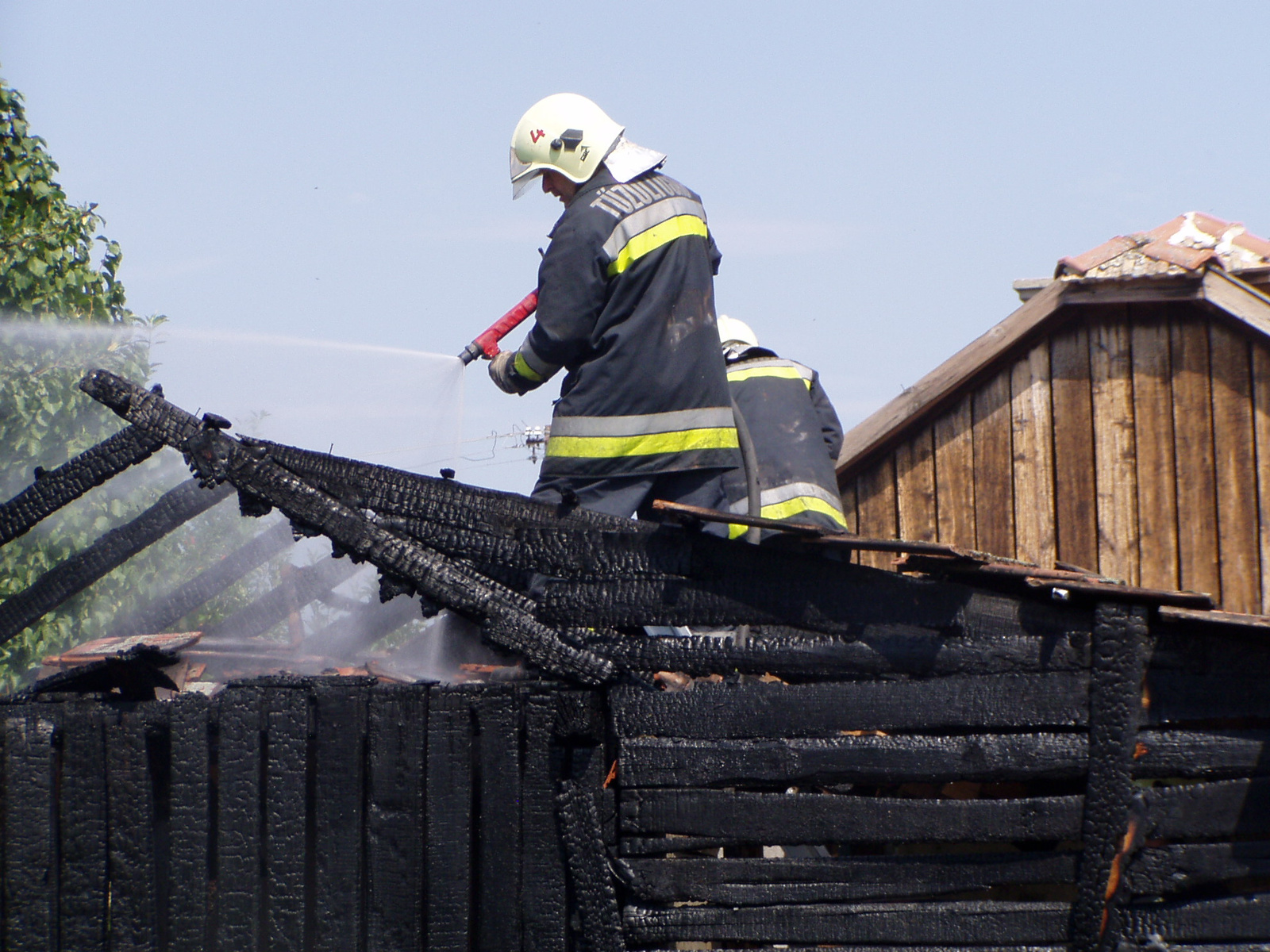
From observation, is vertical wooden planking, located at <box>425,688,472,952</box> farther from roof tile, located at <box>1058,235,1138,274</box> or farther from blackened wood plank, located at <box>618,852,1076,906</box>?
roof tile, located at <box>1058,235,1138,274</box>

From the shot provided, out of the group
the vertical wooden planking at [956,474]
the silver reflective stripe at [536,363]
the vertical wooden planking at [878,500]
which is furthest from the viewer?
the vertical wooden planking at [878,500]

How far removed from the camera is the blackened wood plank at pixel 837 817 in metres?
3.32

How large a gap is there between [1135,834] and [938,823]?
0.55 metres

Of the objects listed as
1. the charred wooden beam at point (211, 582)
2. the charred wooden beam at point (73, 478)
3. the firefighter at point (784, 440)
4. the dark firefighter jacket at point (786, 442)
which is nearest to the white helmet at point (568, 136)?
the firefighter at point (784, 440)

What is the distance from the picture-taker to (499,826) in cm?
346

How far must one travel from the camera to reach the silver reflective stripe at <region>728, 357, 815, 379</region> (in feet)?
20.6

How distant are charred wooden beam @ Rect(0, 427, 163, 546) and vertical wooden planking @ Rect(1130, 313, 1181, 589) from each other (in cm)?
547

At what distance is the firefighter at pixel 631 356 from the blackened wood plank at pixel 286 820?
1.31 metres

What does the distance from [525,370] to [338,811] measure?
1.94 metres

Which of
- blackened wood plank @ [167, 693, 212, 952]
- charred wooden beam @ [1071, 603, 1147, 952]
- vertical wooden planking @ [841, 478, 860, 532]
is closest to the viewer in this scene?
charred wooden beam @ [1071, 603, 1147, 952]

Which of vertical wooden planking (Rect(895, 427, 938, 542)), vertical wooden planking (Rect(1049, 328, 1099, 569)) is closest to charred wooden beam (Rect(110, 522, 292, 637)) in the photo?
vertical wooden planking (Rect(895, 427, 938, 542))

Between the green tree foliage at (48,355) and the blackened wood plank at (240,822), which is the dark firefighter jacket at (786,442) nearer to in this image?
the blackened wood plank at (240,822)

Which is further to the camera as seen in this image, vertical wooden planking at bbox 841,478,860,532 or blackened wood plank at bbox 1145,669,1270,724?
vertical wooden planking at bbox 841,478,860,532

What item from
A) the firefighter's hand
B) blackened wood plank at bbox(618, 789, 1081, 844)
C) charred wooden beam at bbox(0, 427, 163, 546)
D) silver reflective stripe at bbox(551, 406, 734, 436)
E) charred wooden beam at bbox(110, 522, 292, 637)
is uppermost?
the firefighter's hand
